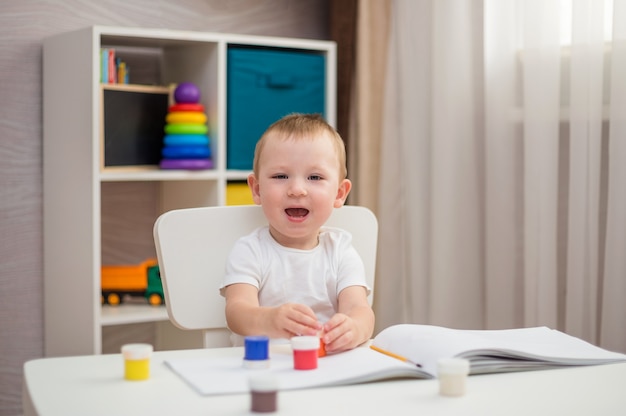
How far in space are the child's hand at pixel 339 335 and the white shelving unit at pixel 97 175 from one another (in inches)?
53.0

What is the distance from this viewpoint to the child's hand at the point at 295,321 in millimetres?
1123

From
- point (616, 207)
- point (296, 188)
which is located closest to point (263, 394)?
point (296, 188)

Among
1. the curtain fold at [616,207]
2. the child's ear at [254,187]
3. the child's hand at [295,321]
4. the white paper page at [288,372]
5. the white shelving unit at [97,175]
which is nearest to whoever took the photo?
the white paper page at [288,372]

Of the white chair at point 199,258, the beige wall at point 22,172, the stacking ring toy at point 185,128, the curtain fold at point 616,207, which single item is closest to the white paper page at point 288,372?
the white chair at point 199,258

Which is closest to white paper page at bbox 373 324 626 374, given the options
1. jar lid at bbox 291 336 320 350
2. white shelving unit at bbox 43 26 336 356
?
jar lid at bbox 291 336 320 350

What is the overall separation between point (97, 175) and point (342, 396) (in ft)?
5.21

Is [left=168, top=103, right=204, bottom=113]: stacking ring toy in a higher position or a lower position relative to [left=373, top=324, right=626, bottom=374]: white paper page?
higher

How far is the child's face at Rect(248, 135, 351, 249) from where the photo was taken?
1.38 meters

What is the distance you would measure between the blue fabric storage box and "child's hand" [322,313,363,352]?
146 centimetres

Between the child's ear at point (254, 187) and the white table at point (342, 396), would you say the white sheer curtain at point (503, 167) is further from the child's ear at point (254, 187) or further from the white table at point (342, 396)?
the white table at point (342, 396)

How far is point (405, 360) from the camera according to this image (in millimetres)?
1039

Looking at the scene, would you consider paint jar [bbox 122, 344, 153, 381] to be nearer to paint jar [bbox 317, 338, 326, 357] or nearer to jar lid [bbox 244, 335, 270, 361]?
jar lid [bbox 244, 335, 270, 361]

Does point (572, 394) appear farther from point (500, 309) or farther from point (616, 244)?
point (500, 309)

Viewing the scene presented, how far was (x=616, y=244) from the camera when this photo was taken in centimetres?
192
